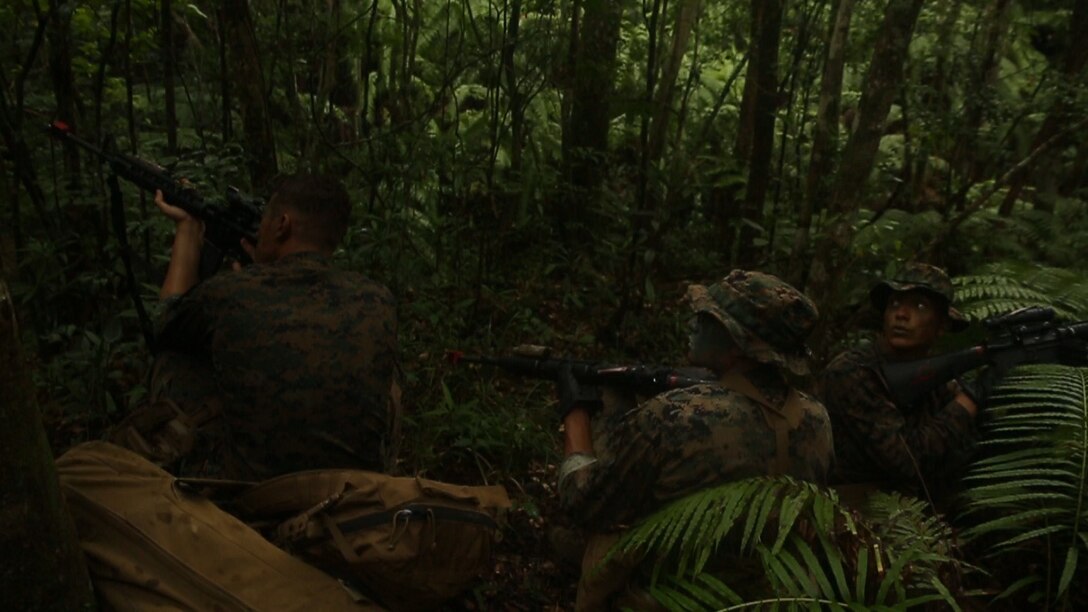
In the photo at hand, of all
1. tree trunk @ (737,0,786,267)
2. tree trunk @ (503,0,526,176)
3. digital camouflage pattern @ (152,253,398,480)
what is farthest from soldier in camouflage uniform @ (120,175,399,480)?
tree trunk @ (737,0,786,267)

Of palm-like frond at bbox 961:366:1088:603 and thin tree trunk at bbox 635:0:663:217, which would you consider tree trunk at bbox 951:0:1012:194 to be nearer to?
thin tree trunk at bbox 635:0:663:217

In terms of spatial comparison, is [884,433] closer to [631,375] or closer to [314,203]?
[631,375]

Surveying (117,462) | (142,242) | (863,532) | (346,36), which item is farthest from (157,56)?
(863,532)

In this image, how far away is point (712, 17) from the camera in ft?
32.0

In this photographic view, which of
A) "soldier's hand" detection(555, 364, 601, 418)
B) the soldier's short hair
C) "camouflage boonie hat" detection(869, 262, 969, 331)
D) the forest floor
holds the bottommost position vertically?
the forest floor

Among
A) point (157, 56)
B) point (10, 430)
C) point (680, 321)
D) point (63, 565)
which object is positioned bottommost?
point (680, 321)

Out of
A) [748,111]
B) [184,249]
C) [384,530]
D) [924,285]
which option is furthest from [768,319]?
[748,111]

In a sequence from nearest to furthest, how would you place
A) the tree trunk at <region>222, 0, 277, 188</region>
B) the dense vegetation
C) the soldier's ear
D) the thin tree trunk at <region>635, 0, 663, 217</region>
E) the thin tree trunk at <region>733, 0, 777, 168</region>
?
the soldier's ear → the dense vegetation → the tree trunk at <region>222, 0, 277, 188</region> → the thin tree trunk at <region>635, 0, 663, 217</region> → the thin tree trunk at <region>733, 0, 777, 168</region>

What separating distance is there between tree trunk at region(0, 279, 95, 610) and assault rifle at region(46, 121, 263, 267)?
1969 millimetres

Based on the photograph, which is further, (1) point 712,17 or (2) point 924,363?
(1) point 712,17

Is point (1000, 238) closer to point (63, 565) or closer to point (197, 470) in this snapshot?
point (197, 470)

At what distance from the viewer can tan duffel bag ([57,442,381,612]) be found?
8.04ft

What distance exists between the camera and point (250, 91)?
16.8 ft

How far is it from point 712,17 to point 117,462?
28.0 feet
